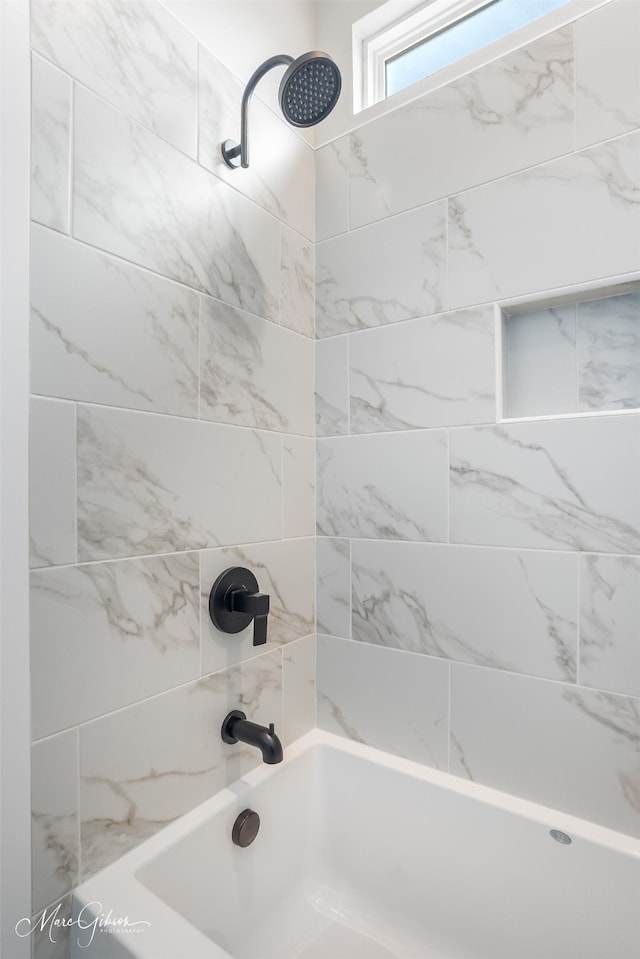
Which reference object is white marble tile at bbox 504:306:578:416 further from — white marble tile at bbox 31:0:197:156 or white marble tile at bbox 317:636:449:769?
white marble tile at bbox 31:0:197:156

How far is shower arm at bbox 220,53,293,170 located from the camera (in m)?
1.12

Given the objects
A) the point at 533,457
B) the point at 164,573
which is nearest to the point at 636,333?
the point at 533,457

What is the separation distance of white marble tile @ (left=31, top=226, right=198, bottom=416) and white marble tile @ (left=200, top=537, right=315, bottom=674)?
0.37 m

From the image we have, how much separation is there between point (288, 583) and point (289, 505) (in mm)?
213

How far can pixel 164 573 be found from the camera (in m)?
1.10

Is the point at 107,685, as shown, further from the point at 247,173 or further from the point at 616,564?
the point at 247,173

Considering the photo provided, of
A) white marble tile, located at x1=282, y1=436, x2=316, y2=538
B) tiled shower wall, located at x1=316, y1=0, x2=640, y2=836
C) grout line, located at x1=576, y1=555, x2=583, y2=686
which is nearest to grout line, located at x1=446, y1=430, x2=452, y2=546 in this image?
tiled shower wall, located at x1=316, y1=0, x2=640, y2=836

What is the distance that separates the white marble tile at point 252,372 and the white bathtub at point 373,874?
894 millimetres

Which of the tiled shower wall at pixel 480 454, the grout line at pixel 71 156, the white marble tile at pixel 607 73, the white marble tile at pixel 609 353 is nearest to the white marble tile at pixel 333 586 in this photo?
the tiled shower wall at pixel 480 454

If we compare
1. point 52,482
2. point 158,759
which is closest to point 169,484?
point 52,482

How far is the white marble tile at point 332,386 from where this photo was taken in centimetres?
149

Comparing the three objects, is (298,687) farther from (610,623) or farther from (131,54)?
(131,54)

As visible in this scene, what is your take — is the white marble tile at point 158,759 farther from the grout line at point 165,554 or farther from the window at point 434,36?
the window at point 434,36

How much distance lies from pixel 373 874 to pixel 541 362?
4.34 feet
